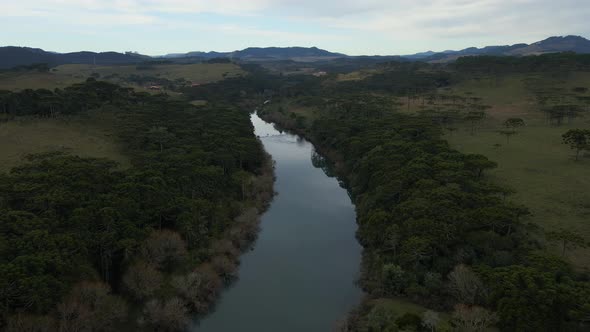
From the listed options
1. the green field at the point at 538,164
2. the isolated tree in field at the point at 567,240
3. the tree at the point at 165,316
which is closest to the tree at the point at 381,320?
the tree at the point at 165,316

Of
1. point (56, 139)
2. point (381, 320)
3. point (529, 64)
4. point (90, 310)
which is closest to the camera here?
point (90, 310)

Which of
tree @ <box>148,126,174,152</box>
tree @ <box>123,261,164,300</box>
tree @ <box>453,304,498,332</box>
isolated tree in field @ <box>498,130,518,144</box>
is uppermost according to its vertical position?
tree @ <box>148,126,174,152</box>

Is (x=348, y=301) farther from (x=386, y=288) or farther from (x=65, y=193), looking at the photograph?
(x=65, y=193)

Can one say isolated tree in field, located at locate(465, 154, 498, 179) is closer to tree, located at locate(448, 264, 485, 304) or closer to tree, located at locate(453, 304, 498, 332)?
tree, located at locate(448, 264, 485, 304)

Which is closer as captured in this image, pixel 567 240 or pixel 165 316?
pixel 165 316

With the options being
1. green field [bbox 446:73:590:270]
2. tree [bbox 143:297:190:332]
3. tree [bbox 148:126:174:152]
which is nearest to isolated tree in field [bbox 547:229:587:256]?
green field [bbox 446:73:590:270]

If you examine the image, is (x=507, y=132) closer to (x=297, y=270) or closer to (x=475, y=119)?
(x=475, y=119)

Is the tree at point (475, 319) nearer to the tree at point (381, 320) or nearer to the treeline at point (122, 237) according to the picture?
the tree at point (381, 320)

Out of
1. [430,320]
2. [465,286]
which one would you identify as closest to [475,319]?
[430,320]
